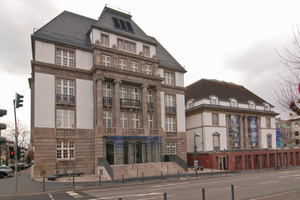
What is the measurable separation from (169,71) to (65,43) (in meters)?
17.0

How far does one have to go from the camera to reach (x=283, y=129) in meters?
97.6

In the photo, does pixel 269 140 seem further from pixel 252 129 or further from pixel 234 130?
pixel 234 130

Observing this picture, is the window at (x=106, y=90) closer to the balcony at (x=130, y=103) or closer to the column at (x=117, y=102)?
the column at (x=117, y=102)

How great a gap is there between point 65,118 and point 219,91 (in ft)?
99.8

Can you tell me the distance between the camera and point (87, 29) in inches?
1547

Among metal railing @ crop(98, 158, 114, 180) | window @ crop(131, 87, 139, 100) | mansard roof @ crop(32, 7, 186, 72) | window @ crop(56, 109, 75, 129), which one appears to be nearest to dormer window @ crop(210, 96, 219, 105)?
mansard roof @ crop(32, 7, 186, 72)

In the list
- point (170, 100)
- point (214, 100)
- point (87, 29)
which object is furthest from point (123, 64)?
point (214, 100)

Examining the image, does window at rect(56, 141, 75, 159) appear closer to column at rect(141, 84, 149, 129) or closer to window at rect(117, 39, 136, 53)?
column at rect(141, 84, 149, 129)

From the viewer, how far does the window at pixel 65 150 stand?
3183 cm

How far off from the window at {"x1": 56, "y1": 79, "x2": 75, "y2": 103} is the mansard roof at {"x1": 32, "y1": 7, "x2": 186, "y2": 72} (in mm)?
4822

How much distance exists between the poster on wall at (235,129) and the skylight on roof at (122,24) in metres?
23.7

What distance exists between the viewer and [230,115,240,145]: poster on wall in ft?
159

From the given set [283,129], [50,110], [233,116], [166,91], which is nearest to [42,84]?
[50,110]

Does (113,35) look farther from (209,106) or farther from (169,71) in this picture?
(209,106)
